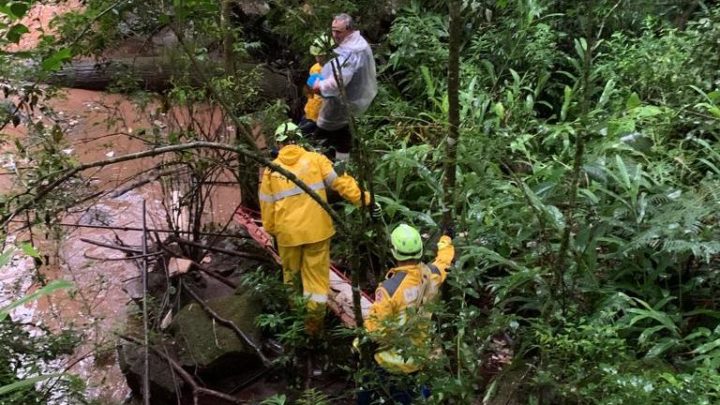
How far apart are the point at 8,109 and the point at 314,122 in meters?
2.63

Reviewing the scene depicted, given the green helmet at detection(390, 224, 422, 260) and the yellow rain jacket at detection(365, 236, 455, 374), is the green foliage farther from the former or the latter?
the green helmet at detection(390, 224, 422, 260)

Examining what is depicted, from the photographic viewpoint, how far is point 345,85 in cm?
513

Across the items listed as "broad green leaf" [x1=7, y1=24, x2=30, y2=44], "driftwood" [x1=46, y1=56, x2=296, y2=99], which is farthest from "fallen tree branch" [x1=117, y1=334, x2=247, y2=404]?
"driftwood" [x1=46, y1=56, x2=296, y2=99]

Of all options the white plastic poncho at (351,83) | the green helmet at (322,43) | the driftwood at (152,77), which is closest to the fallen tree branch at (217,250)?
the white plastic poncho at (351,83)

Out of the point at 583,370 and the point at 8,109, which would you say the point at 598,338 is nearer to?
the point at 583,370

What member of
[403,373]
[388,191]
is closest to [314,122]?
[388,191]

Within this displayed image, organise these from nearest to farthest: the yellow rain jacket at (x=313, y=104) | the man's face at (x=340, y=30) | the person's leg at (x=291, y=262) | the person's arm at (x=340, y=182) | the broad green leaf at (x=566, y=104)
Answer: the person's arm at (x=340, y=182) < the person's leg at (x=291, y=262) < the man's face at (x=340, y=30) < the broad green leaf at (x=566, y=104) < the yellow rain jacket at (x=313, y=104)

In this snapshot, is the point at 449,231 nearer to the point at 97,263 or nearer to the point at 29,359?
the point at 29,359

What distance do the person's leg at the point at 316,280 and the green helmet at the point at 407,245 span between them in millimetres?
1005

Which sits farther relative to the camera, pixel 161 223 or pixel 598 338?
pixel 161 223

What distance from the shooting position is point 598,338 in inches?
101

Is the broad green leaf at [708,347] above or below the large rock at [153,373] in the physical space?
above

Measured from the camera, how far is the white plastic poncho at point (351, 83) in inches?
199

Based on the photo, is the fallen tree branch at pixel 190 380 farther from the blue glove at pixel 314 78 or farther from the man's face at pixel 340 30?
the man's face at pixel 340 30
